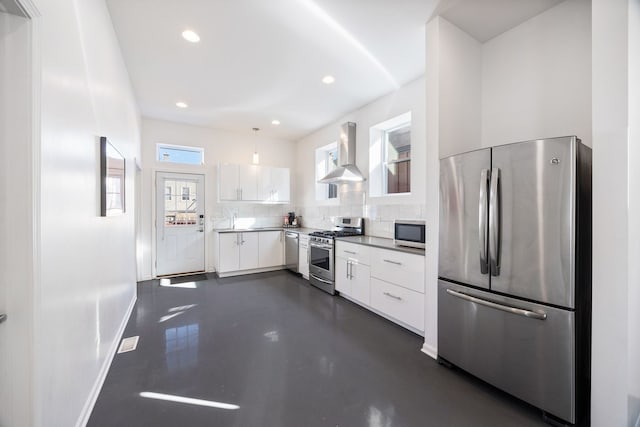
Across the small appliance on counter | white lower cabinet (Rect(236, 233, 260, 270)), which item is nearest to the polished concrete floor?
white lower cabinet (Rect(236, 233, 260, 270))

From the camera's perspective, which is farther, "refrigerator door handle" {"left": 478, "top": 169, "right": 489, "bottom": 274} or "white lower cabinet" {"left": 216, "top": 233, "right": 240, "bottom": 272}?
"white lower cabinet" {"left": 216, "top": 233, "right": 240, "bottom": 272}

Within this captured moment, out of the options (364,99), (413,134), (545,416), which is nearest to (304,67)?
(364,99)

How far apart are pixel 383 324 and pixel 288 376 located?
1.31 m

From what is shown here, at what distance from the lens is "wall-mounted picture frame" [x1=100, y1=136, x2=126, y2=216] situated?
1857 mm

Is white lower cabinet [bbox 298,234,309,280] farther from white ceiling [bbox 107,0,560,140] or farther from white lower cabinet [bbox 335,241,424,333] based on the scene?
white ceiling [bbox 107,0,560,140]

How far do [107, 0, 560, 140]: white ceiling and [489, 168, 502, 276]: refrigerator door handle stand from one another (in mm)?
1557

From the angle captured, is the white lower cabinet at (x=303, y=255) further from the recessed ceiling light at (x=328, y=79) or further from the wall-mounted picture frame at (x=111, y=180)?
the wall-mounted picture frame at (x=111, y=180)

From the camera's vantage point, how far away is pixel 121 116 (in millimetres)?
2623

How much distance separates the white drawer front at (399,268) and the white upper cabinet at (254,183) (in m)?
3.11

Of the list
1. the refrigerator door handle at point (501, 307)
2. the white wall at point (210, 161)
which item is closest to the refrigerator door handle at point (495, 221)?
the refrigerator door handle at point (501, 307)

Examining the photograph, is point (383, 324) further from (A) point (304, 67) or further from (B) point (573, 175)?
(A) point (304, 67)


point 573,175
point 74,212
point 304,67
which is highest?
point 304,67

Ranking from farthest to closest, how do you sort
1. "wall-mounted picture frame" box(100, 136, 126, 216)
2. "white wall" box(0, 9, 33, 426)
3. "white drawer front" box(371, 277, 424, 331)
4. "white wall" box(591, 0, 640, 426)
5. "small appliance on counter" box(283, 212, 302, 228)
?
1. "small appliance on counter" box(283, 212, 302, 228)
2. "white drawer front" box(371, 277, 424, 331)
3. "wall-mounted picture frame" box(100, 136, 126, 216)
4. "white wall" box(591, 0, 640, 426)
5. "white wall" box(0, 9, 33, 426)

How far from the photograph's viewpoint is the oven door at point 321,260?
379 centimetres
